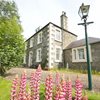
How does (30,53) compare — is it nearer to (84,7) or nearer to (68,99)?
(84,7)

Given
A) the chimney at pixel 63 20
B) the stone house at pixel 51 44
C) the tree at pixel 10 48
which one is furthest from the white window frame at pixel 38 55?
the tree at pixel 10 48

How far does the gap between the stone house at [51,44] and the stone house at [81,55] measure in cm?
114

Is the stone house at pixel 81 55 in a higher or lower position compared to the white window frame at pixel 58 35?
lower

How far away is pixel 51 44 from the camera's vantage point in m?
22.3

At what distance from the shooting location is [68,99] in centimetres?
238

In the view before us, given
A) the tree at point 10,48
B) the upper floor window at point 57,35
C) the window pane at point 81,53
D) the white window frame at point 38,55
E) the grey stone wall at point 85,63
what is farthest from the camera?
the white window frame at point 38,55

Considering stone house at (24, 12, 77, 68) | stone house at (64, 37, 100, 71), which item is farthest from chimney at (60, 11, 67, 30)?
stone house at (64, 37, 100, 71)

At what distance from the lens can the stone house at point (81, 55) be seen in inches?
745

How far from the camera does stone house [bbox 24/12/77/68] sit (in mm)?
22225

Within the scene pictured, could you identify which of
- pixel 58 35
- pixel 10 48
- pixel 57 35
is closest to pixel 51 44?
pixel 57 35

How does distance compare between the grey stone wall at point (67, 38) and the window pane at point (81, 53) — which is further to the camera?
the grey stone wall at point (67, 38)

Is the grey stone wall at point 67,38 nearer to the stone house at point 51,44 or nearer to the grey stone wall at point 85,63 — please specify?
the stone house at point 51,44

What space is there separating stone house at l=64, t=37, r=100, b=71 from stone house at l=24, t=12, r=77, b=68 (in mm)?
1143

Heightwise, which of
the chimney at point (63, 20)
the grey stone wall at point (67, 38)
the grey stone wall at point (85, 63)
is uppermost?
the chimney at point (63, 20)
